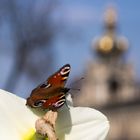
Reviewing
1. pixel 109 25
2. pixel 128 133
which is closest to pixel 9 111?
pixel 128 133

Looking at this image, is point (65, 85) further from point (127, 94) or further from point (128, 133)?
point (127, 94)

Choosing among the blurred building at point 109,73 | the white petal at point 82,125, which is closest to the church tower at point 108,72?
the blurred building at point 109,73

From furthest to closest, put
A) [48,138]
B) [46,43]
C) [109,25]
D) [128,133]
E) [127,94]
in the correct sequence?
[109,25]
[127,94]
[128,133]
[46,43]
[48,138]

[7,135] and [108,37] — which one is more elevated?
[7,135]

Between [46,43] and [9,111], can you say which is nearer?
[9,111]

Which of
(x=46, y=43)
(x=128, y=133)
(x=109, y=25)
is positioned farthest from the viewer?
(x=109, y=25)

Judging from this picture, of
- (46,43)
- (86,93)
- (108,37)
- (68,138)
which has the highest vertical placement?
(68,138)

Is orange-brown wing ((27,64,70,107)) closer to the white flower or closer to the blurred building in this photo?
the white flower
